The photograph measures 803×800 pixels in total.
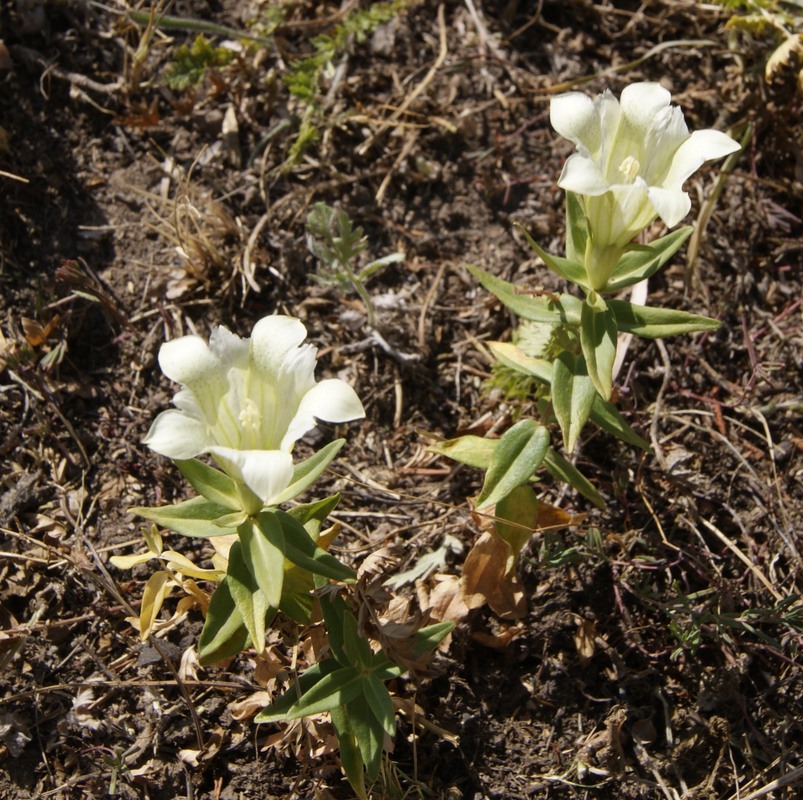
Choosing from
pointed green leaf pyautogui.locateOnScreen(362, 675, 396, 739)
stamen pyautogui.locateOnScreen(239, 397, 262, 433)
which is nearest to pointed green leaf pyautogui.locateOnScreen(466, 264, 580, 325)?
stamen pyautogui.locateOnScreen(239, 397, 262, 433)

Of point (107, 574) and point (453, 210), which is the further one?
point (453, 210)

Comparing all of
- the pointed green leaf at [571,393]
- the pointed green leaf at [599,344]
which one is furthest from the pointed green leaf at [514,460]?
the pointed green leaf at [599,344]

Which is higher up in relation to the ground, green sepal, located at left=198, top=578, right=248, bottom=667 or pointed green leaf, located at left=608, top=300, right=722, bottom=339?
pointed green leaf, located at left=608, top=300, right=722, bottom=339

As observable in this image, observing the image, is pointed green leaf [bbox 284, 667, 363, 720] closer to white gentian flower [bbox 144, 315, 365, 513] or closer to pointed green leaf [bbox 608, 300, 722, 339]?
white gentian flower [bbox 144, 315, 365, 513]

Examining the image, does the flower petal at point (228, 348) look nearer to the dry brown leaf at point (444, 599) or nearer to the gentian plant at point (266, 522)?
the gentian plant at point (266, 522)

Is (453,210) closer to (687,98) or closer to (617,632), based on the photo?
(687,98)

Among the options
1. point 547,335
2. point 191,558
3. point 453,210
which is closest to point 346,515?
point 191,558
